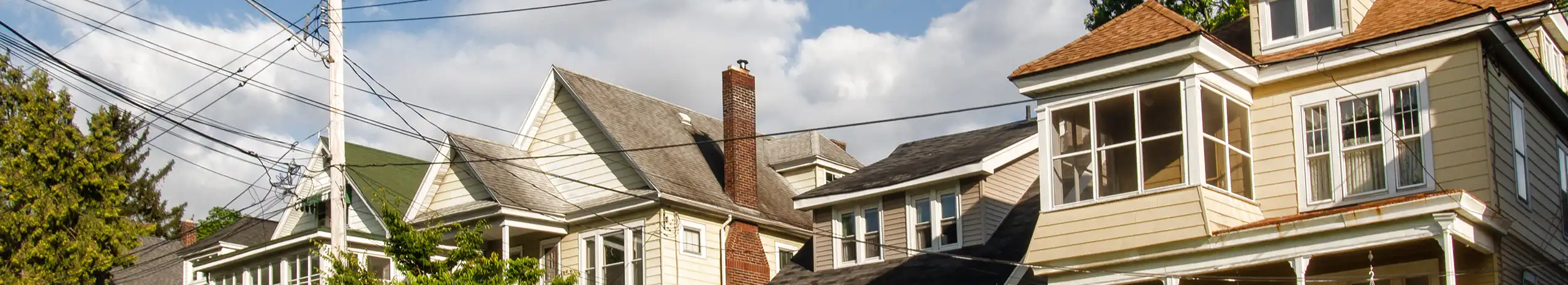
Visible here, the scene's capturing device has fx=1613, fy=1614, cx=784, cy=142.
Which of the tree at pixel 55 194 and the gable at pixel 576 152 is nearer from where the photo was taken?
the gable at pixel 576 152

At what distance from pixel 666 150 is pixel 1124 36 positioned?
15351 mm

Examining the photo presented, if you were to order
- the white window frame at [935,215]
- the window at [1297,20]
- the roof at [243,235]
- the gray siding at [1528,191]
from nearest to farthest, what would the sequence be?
the gray siding at [1528,191] → the window at [1297,20] → the white window frame at [935,215] → the roof at [243,235]

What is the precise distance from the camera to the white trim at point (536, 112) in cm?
3497

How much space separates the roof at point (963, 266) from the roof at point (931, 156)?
3.77 ft

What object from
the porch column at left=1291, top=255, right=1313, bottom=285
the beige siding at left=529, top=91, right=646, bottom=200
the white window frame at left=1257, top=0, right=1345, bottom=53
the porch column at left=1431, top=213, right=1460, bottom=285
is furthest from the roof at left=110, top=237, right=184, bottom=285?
the porch column at left=1431, top=213, right=1460, bottom=285

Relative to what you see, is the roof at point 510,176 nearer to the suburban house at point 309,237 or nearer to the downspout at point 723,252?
the suburban house at point 309,237

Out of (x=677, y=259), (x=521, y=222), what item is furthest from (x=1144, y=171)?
(x=521, y=222)

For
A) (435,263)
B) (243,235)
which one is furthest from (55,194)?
(435,263)

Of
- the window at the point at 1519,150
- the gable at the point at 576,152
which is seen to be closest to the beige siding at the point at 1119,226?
the window at the point at 1519,150

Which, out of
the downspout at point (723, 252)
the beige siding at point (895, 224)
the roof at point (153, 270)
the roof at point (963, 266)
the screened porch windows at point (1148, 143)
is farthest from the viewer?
the roof at point (153, 270)

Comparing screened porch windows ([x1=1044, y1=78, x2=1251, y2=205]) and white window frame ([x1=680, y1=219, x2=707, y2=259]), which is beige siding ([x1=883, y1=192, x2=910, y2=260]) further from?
screened porch windows ([x1=1044, y1=78, x2=1251, y2=205])

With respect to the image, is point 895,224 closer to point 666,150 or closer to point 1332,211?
point 666,150

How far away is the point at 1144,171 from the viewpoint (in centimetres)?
2092

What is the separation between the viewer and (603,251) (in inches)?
1286
